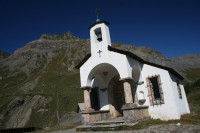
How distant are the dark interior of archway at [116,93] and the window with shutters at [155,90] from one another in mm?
3730

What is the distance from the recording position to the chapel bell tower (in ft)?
69.5

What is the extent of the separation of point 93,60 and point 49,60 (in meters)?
118

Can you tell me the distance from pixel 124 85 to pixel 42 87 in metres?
76.9

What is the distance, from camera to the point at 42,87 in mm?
90938

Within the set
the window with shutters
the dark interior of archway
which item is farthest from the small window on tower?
the window with shutters

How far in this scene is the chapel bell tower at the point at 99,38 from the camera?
21.2m

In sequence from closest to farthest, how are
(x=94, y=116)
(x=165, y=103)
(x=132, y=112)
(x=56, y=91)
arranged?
(x=132, y=112) < (x=165, y=103) < (x=94, y=116) < (x=56, y=91)

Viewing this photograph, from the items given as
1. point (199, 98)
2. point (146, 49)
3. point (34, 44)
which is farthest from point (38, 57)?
point (199, 98)

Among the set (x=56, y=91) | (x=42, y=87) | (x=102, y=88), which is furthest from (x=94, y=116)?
(x=42, y=87)

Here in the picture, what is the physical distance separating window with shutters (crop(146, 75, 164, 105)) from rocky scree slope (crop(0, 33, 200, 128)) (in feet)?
108

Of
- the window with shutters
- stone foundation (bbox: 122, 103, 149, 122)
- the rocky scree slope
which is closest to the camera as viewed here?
stone foundation (bbox: 122, 103, 149, 122)

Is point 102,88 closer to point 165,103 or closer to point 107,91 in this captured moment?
point 107,91

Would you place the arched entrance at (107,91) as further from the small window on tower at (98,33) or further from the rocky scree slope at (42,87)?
the rocky scree slope at (42,87)

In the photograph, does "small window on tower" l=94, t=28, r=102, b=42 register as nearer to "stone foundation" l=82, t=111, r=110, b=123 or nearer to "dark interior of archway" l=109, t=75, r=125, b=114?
"dark interior of archway" l=109, t=75, r=125, b=114
